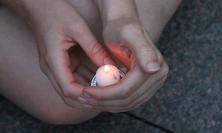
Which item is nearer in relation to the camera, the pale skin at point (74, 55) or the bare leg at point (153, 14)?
the pale skin at point (74, 55)

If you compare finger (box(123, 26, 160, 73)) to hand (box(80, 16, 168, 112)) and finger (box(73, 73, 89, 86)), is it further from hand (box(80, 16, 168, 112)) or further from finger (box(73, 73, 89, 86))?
finger (box(73, 73, 89, 86))

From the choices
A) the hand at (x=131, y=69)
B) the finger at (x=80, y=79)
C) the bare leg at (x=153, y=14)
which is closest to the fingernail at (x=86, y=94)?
the hand at (x=131, y=69)

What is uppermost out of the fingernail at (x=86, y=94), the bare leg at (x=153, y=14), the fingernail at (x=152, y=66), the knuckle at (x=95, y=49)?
the fingernail at (x=152, y=66)

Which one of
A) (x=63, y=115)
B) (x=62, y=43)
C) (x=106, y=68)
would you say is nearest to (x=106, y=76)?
(x=106, y=68)

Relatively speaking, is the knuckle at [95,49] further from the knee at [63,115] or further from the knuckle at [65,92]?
the knee at [63,115]

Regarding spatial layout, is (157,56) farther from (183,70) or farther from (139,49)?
(183,70)

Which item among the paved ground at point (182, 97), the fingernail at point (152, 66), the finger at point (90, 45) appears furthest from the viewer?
the paved ground at point (182, 97)
